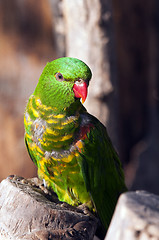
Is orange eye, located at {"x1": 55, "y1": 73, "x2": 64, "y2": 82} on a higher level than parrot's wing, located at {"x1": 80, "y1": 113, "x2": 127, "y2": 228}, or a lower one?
higher

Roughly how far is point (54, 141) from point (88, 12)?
5.96 feet

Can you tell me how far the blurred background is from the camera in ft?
13.2

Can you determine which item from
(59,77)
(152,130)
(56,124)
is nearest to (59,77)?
(59,77)

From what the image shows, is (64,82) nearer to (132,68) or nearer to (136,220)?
(136,220)

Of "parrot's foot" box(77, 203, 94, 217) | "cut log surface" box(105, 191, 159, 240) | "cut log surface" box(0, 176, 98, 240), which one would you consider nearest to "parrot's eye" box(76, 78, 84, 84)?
"cut log surface" box(0, 176, 98, 240)

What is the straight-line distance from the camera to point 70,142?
8.63 ft

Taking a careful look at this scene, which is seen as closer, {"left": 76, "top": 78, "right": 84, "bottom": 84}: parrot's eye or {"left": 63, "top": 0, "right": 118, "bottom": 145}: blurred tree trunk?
{"left": 76, "top": 78, "right": 84, "bottom": 84}: parrot's eye

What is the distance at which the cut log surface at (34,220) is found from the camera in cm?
202

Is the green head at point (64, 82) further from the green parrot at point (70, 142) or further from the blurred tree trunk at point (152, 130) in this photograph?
the blurred tree trunk at point (152, 130)

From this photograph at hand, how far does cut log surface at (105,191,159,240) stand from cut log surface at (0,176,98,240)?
58 centimetres

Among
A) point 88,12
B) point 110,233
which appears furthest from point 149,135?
point 110,233

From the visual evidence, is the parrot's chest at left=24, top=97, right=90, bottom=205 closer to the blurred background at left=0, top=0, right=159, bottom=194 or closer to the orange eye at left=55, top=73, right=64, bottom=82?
the orange eye at left=55, top=73, right=64, bottom=82

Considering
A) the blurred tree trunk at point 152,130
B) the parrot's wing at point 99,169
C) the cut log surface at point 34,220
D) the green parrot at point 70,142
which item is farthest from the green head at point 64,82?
the blurred tree trunk at point 152,130

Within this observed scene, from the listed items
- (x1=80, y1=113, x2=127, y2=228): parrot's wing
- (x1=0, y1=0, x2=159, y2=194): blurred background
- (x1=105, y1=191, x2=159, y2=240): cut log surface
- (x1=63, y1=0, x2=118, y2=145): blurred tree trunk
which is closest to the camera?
(x1=105, y1=191, x2=159, y2=240): cut log surface
